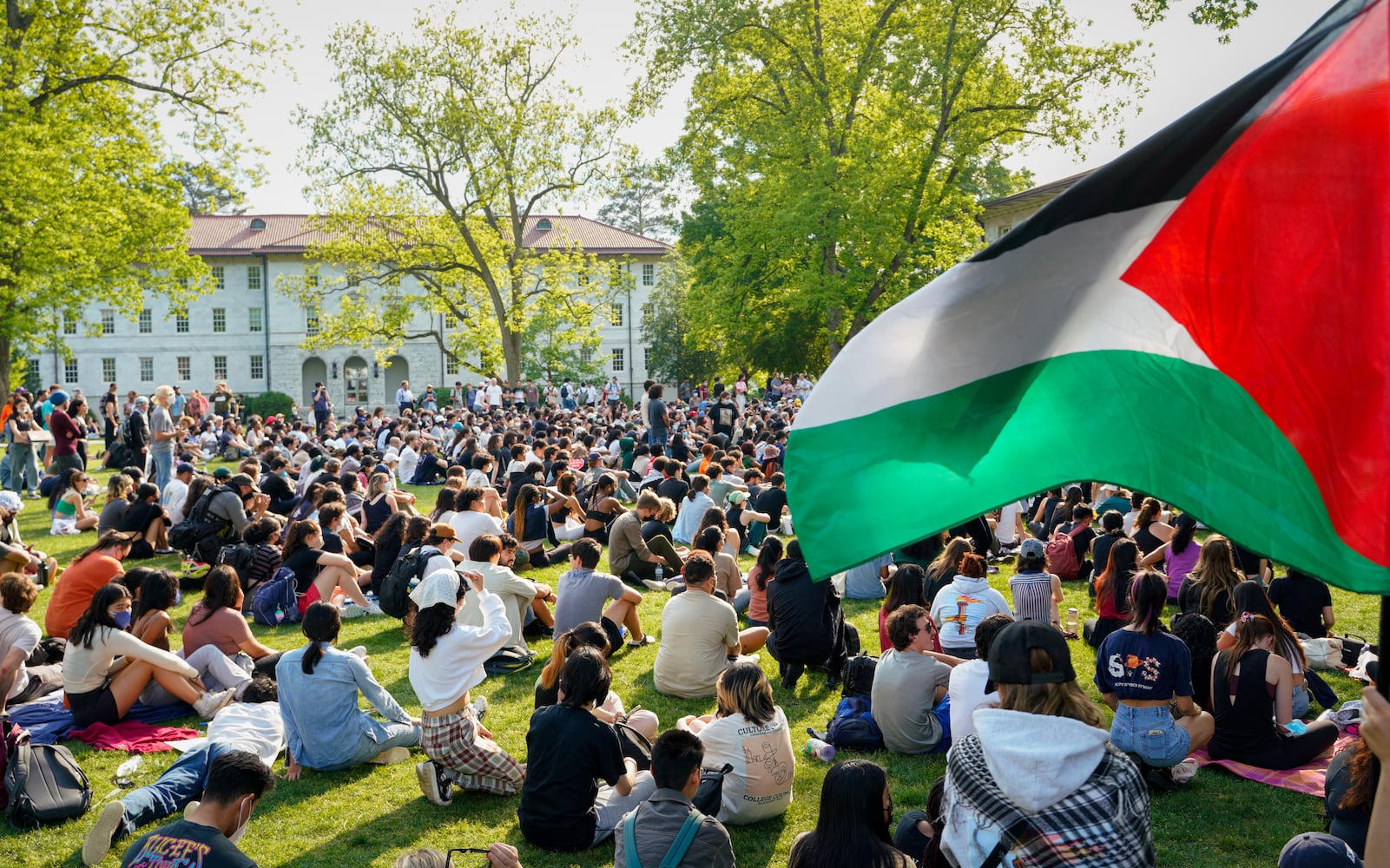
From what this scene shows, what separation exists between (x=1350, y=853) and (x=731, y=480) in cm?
1321

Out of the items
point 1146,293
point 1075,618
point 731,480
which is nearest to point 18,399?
point 731,480

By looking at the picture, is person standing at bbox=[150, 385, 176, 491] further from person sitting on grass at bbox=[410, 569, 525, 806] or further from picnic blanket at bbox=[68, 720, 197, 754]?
person sitting on grass at bbox=[410, 569, 525, 806]

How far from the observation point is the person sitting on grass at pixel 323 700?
23.7 ft

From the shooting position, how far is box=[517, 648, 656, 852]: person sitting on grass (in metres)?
5.99

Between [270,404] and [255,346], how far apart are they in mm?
11983

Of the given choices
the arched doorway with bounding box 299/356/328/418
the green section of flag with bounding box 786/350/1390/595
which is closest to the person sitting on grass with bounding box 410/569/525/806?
the green section of flag with bounding box 786/350/1390/595

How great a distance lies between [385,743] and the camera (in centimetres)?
756

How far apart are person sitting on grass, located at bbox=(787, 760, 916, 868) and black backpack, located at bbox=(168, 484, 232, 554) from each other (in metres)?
10.4

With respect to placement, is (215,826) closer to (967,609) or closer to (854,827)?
(854,827)

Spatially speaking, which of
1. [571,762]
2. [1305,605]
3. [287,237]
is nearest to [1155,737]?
[571,762]

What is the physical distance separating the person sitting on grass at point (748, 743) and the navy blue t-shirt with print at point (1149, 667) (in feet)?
7.04

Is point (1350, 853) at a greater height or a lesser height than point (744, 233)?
lesser

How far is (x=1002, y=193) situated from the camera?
62.7m

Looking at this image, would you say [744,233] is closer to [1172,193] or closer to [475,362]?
[1172,193]
